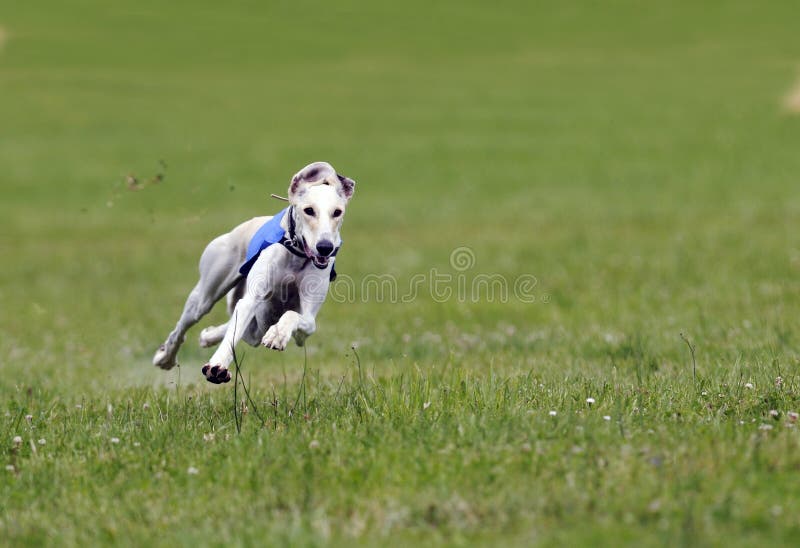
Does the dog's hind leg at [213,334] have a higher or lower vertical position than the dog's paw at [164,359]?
higher

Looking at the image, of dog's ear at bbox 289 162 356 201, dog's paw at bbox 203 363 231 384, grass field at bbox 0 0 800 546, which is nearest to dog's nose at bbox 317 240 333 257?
dog's ear at bbox 289 162 356 201

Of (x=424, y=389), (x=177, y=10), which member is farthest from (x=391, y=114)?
(x=424, y=389)

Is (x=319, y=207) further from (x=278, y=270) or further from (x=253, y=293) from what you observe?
(x=253, y=293)

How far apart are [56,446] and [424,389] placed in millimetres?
2287

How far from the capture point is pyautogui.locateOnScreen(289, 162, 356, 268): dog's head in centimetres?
504

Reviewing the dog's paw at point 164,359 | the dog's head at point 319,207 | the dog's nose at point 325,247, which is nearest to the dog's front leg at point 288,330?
the dog's head at point 319,207

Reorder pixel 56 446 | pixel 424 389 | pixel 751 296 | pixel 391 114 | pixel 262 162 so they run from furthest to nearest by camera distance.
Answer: pixel 391 114
pixel 262 162
pixel 751 296
pixel 424 389
pixel 56 446

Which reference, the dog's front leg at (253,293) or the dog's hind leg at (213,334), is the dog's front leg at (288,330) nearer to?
the dog's front leg at (253,293)

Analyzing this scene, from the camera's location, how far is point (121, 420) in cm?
659

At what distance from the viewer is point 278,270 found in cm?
559

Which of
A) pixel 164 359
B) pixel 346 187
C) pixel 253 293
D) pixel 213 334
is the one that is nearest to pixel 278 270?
pixel 253 293

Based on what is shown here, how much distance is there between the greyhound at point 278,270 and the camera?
5.10 metres

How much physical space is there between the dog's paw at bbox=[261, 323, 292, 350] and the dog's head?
0.39 metres

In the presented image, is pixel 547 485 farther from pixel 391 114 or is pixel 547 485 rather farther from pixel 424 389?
pixel 391 114
